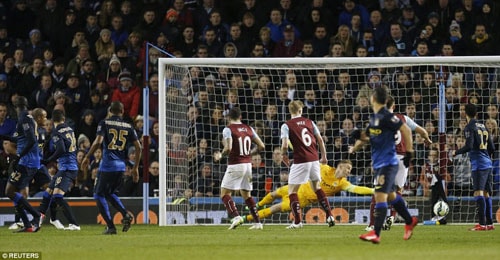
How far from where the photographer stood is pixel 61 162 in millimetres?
18016

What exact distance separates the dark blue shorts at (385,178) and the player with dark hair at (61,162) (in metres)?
6.27

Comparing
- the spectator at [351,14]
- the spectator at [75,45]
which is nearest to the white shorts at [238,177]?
the spectator at [351,14]

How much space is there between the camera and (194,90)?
2184cm

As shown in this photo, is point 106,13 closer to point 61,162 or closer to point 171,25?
point 171,25

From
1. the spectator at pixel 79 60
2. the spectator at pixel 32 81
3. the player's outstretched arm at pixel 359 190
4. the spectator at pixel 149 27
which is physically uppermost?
the spectator at pixel 149 27

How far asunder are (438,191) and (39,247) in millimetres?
8427

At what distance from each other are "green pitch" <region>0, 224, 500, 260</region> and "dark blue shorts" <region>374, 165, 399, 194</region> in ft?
2.21

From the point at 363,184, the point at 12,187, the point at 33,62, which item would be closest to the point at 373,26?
the point at 363,184

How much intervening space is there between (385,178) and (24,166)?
22.0ft

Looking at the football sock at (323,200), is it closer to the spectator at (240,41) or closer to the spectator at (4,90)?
the spectator at (240,41)

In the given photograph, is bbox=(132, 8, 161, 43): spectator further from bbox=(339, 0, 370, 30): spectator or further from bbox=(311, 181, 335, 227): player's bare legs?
bbox=(311, 181, 335, 227): player's bare legs

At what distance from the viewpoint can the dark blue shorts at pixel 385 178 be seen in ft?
43.5

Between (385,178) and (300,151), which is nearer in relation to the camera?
(385,178)

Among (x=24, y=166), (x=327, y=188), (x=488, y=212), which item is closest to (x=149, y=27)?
(x=327, y=188)
